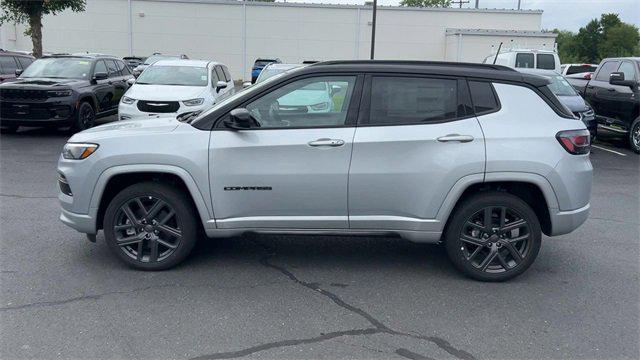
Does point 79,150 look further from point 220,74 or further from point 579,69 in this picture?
point 579,69

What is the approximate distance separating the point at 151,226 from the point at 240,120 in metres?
1.19

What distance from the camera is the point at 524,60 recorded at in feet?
63.0

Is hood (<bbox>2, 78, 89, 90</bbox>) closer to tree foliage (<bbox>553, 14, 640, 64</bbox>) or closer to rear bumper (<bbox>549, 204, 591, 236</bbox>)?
rear bumper (<bbox>549, 204, 591, 236</bbox>)

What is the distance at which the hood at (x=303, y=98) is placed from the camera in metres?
4.70

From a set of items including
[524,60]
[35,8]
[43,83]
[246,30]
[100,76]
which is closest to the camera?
[43,83]

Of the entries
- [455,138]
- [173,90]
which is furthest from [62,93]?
[455,138]

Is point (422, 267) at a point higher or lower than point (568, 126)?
lower

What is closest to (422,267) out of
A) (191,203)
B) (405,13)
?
(191,203)

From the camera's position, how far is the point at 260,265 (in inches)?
198

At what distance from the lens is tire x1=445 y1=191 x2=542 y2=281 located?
15.3 feet

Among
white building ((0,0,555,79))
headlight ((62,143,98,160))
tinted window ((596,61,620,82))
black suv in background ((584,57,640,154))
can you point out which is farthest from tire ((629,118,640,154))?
white building ((0,0,555,79))

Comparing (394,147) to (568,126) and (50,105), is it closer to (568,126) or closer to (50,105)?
(568,126)

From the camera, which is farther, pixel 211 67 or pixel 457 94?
pixel 211 67

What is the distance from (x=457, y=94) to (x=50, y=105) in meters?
9.63
